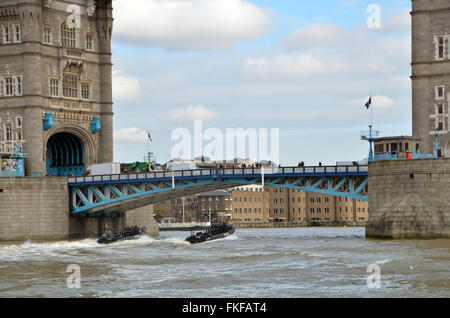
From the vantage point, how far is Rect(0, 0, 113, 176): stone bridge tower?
375 feet

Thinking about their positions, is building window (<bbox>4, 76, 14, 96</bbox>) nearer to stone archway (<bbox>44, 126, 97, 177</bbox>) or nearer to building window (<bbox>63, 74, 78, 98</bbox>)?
building window (<bbox>63, 74, 78, 98</bbox>)

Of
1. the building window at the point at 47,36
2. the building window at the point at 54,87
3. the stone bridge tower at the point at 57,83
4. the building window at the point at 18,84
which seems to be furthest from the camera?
the building window at the point at 54,87

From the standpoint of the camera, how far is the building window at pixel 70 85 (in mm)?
119750

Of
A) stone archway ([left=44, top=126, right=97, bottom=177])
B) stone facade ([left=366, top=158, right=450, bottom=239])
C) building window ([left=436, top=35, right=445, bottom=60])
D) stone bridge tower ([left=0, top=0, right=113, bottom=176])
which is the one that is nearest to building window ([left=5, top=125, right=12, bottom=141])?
stone bridge tower ([left=0, top=0, right=113, bottom=176])

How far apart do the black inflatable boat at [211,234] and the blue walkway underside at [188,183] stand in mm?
4903

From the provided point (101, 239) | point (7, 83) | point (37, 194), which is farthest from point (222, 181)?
point (7, 83)

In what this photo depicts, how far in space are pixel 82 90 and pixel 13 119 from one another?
10475mm

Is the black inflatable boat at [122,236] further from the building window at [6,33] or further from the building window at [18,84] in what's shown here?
the building window at [6,33]

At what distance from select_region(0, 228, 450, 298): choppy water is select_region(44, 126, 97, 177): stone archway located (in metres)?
34.6

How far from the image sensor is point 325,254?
73750 millimetres

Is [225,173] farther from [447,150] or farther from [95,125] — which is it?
[95,125]

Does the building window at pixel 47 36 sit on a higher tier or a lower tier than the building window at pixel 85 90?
higher

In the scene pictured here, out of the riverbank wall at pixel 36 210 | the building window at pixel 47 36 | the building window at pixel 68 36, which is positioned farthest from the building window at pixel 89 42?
the riverbank wall at pixel 36 210

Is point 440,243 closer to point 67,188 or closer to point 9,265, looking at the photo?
point 9,265
